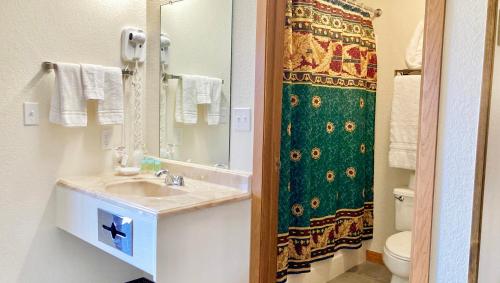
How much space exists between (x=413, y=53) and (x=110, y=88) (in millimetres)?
2051

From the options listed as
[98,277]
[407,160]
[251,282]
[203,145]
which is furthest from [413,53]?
[98,277]

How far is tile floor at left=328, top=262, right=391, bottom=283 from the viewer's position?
279 centimetres

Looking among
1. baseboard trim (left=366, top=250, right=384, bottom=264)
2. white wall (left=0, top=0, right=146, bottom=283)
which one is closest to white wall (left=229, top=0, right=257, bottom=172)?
white wall (left=0, top=0, right=146, bottom=283)

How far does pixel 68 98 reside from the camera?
1.93 m

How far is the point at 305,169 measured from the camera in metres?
2.37

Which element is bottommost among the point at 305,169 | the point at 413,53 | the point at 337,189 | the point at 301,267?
the point at 301,267

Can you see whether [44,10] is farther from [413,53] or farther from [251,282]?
[413,53]

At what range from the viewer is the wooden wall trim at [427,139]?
1.26 metres

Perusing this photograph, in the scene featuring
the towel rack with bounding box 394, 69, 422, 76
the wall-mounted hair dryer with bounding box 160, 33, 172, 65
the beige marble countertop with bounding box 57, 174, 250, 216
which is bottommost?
the beige marble countertop with bounding box 57, 174, 250, 216

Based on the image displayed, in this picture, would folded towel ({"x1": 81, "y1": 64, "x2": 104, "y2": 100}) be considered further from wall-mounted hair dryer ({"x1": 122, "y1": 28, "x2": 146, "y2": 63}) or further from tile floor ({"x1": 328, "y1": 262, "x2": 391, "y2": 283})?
tile floor ({"x1": 328, "y1": 262, "x2": 391, "y2": 283})

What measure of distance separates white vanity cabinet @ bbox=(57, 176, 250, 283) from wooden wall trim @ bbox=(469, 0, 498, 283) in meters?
0.97

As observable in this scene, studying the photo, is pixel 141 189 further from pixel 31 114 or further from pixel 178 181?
pixel 31 114

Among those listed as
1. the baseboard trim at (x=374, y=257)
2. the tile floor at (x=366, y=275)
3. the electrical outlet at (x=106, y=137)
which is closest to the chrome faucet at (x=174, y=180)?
the electrical outlet at (x=106, y=137)

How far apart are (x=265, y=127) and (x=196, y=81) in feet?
2.14
